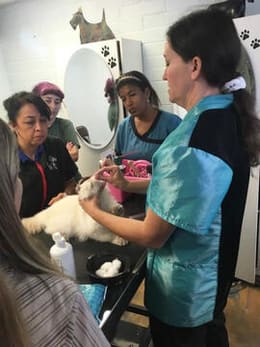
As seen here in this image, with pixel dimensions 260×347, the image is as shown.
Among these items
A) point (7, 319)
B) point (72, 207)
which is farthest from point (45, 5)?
point (7, 319)

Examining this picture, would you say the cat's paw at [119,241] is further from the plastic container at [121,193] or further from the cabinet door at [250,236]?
the cabinet door at [250,236]

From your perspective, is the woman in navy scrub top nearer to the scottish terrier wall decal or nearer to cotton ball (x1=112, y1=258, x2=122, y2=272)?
cotton ball (x1=112, y1=258, x2=122, y2=272)

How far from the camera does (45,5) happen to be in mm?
2398

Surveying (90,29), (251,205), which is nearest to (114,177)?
(251,205)

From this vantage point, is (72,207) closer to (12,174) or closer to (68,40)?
(12,174)

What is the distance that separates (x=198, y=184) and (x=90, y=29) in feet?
6.46

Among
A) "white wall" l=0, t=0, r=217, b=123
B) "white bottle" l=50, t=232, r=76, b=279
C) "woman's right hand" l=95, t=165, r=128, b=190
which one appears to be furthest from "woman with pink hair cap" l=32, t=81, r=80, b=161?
"white bottle" l=50, t=232, r=76, b=279

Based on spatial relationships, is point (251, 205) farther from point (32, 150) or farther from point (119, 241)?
point (32, 150)

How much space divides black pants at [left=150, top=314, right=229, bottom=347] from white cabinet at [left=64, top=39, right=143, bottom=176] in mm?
1523

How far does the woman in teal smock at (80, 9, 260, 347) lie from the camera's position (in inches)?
27.1

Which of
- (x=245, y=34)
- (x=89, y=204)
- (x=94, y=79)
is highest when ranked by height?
(x=245, y=34)

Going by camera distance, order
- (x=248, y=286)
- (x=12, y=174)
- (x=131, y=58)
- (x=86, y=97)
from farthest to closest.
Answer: (x=86, y=97)
(x=131, y=58)
(x=248, y=286)
(x=12, y=174)

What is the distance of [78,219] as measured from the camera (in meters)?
1.02

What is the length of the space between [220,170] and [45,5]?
233 cm
